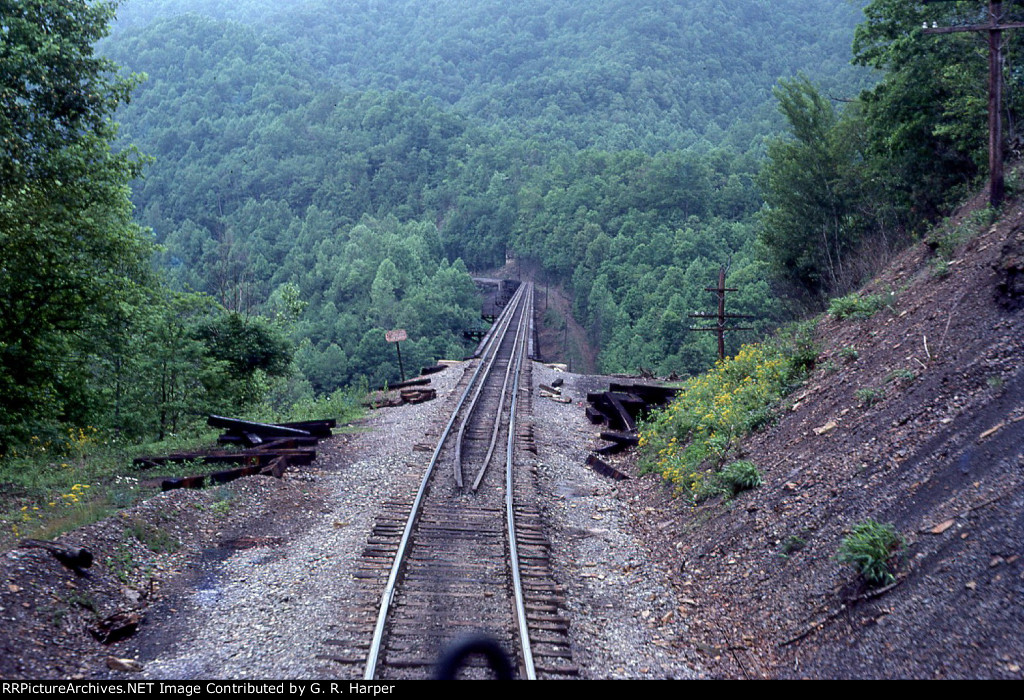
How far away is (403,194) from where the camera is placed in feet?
451

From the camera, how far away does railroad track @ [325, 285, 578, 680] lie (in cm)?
616

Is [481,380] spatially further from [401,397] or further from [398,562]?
[398,562]

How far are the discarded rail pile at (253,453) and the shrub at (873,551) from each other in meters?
8.60

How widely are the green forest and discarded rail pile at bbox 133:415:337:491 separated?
2811 millimetres

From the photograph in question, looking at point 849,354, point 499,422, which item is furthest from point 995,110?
point 499,422

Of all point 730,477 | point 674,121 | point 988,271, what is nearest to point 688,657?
point 730,477

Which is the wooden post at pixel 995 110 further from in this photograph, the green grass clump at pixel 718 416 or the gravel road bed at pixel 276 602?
the gravel road bed at pixel 276 602

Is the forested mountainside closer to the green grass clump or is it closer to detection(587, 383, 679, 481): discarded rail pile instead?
detection(587, 383, 679, 481): discarded rail pile

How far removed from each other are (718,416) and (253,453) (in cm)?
823

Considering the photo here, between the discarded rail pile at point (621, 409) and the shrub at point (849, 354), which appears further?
the discarded rail pile at point (621, 409)

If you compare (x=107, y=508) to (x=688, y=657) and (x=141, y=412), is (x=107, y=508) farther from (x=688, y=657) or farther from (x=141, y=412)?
(x=141, y=412)

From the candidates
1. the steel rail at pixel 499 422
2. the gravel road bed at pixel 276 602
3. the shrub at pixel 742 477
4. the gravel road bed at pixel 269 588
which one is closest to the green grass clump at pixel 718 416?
the shrub at pixel 742 477

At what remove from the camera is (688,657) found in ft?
21.2

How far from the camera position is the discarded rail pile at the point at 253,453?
11312 mm
